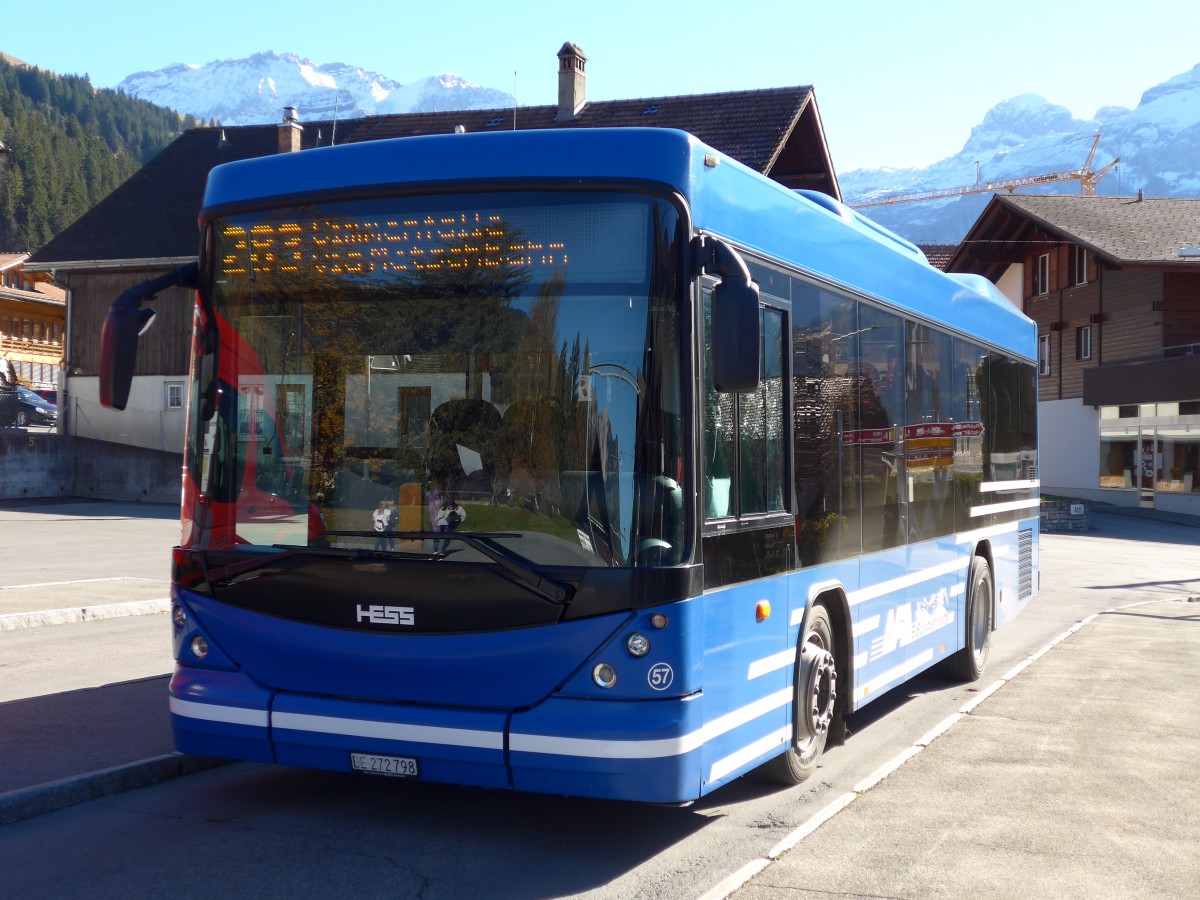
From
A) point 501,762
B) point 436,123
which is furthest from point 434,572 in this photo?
point 436,123

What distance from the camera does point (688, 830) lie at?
623cm

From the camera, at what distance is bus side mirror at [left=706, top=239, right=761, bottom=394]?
5227mm

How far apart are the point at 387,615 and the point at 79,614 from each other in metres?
8.58

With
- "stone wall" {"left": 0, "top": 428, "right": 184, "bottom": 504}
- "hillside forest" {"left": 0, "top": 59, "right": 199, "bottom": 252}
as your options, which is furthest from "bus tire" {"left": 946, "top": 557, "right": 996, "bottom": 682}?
"hillside forest" {"left": 0, "top": 59, "right": 199, "bottom": 252}

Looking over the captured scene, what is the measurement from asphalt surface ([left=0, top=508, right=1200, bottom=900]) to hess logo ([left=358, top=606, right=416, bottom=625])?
1.63m

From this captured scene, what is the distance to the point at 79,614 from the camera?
1308 cm

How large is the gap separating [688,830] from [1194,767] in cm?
353

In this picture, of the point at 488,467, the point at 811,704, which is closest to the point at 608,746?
the point at 488,467

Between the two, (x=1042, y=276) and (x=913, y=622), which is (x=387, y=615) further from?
(x=1042, y=276)

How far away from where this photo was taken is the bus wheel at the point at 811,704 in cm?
677

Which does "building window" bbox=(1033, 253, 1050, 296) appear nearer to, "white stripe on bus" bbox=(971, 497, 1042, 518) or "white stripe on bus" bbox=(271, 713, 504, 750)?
"white stripe on bus" bbox=(971, 497, 1042, 518)

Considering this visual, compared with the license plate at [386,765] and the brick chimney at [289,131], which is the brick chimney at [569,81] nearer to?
the brick chimney at [289,131]

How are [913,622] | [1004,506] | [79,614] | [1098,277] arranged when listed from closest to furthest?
Answer: [913,622] < [1004,506] < [79,614] < [1098,277]

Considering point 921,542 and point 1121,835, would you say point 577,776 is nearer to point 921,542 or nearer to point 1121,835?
point 1121,835
